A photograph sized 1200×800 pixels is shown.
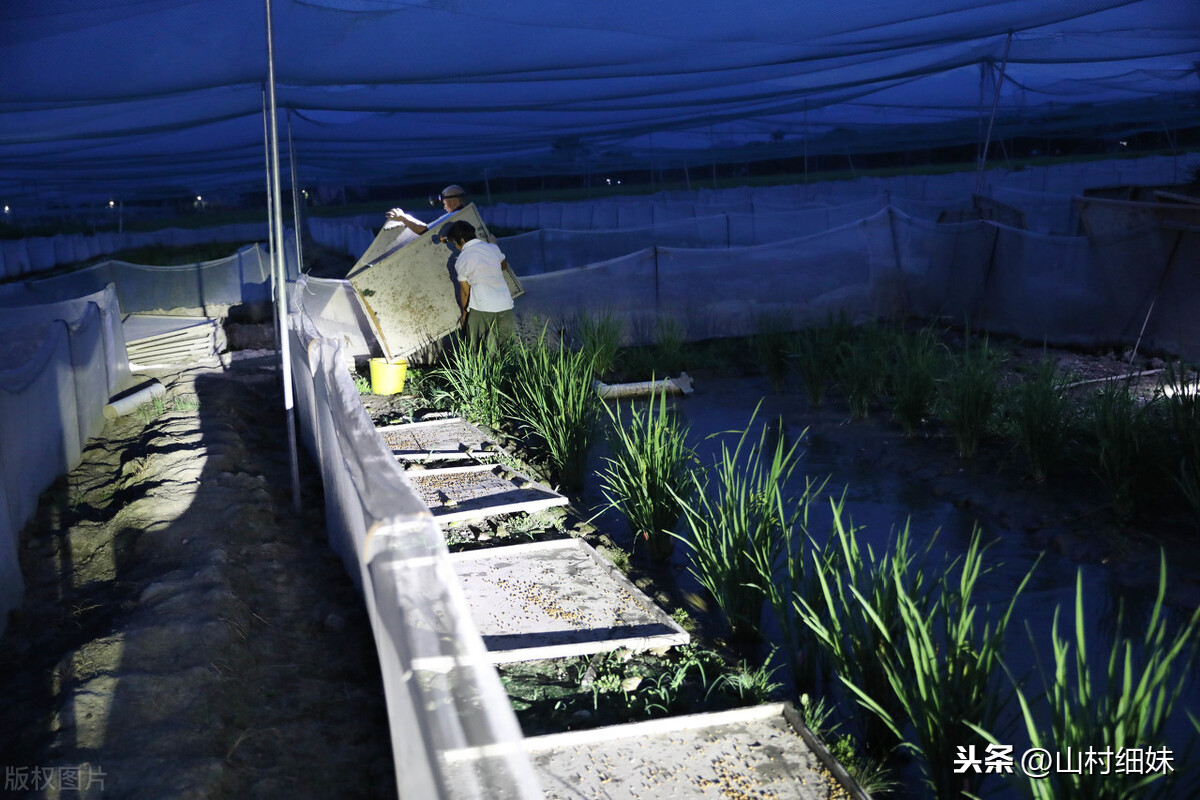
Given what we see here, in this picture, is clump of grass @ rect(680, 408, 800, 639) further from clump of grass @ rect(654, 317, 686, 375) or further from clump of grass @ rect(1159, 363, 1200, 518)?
clump of grass @ rect(654, 317, 686, 375)

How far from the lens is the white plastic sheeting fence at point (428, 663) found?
1.09m

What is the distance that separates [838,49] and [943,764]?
187 inches

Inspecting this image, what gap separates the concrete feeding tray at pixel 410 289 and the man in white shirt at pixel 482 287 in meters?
0.33

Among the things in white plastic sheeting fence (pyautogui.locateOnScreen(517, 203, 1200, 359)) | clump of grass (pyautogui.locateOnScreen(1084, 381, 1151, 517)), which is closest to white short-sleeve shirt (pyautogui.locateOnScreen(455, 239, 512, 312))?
white plastic sheeting fence (pyautogui.locateOnScreen(517, 203, 1200, 359))

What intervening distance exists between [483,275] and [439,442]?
1387 millimetres

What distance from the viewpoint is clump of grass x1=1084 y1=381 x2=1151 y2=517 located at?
3314 mm

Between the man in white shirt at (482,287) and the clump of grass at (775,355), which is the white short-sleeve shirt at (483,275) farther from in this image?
the clump of grass at (775,355)

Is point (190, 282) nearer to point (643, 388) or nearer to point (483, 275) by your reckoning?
point (483, 275)

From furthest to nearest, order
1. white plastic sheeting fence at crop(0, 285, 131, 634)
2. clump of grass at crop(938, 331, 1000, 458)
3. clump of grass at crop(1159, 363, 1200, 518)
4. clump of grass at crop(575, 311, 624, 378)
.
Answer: clump of grass at crop(575, 311, 624, 378), clump of grass at crop(938, 331, 1000, 458), white plastic sheeting fence at crop(0, 285, 131, 634), clump of grass at crop(1159, 363, 1200, 518)

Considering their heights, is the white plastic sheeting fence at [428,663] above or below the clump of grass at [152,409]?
above

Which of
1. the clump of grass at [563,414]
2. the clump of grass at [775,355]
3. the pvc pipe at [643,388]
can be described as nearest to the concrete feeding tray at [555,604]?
the clump of grass at [563,414]

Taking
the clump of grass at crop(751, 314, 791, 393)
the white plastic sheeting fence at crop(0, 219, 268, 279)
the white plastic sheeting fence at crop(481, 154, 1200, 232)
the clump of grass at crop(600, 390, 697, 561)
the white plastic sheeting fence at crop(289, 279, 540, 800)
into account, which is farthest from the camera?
the white plastic sheeting fence at crop(0, 219, 268, 279)

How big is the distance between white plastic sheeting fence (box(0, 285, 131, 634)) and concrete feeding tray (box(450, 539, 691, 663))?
5.10 feet

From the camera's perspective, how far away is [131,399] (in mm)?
5719
